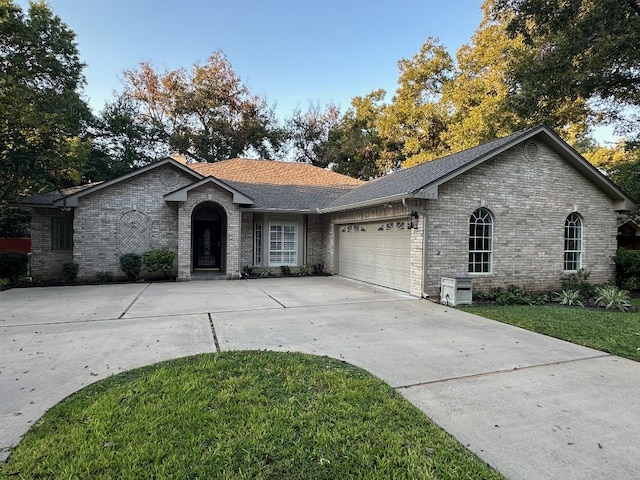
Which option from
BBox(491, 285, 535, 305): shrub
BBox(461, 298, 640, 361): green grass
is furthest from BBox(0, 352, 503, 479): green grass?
Result: BBox(491, 285, 535, 305): shrub

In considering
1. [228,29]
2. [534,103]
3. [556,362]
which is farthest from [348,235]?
[228,29]

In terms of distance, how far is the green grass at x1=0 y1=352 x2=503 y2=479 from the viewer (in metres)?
2.45

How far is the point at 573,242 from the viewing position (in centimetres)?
1173

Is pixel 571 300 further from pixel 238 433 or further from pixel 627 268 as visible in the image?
pixel 238 433

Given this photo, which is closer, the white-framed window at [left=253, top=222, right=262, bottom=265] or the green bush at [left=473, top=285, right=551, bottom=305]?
the green bush at [left=473, top=285, right=551, bottom=305]

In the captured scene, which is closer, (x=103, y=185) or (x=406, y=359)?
(x=406, y=359)

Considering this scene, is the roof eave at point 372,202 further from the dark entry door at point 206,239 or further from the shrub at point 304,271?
the dark entry door at point 206,239

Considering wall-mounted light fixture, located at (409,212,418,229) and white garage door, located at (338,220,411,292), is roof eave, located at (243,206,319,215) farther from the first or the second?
wall-mounted light fixture, located at (409,212,418,229)

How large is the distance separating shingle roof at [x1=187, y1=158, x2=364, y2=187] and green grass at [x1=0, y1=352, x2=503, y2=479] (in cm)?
1447

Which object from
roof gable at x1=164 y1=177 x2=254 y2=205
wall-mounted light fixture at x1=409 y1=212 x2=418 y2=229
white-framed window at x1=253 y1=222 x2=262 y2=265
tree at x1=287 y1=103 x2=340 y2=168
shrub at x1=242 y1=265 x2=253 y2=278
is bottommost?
shrub at x1=242 y1=265 x2=253 y2=278

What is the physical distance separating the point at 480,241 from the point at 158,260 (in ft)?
35.9

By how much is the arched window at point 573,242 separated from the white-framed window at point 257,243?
11259mm

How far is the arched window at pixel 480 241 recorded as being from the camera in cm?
1038

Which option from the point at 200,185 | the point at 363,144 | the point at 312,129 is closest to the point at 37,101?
the point at 200,185
